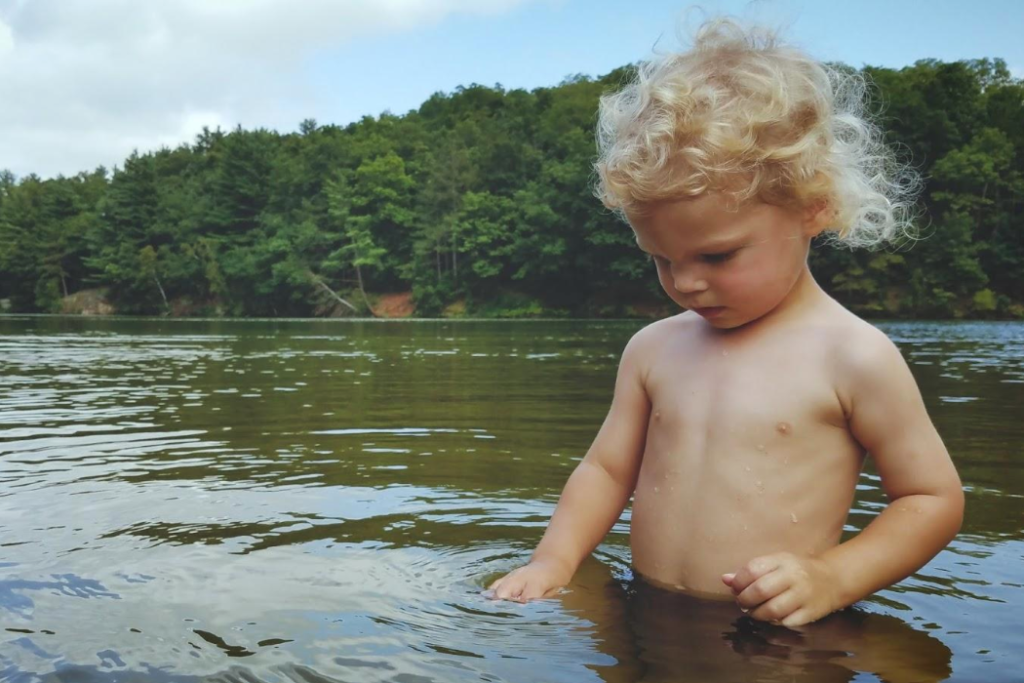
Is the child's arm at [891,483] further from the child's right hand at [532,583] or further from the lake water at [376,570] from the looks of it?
the child's right hand at [532,583]

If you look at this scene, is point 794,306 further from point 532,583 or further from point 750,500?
point 532,583

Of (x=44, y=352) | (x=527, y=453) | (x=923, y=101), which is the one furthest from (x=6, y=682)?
(x=923, y=101)

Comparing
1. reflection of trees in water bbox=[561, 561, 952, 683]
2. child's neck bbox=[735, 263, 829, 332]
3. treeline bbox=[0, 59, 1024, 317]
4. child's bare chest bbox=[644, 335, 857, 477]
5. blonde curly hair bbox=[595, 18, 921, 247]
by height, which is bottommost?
reflection of trees in water bbox=[561, 561, 952, 683]

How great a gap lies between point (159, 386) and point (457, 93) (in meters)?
89.0

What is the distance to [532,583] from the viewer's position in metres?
2.37

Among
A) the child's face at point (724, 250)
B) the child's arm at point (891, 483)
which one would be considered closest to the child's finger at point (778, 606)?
the child's arm at point (891, 483)

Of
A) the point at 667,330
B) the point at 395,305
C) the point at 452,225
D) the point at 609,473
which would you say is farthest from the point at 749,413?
the point at 395,305

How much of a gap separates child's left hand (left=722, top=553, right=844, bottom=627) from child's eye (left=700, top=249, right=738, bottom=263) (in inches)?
27.1

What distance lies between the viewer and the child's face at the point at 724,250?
2.16 metres

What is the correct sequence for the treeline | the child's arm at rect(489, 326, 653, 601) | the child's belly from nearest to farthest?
1. the child's belly
2. the child's arm at rect(489, 326, 653, 601)
3. the treeline

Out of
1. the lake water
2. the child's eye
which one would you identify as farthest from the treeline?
the child's eye

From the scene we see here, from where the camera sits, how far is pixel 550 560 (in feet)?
8.13

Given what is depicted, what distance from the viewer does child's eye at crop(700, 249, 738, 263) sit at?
7.24 ft

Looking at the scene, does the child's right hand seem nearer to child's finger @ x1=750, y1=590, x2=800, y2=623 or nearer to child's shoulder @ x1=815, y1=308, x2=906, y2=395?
child's finger @ x1=750, y1=590, x2=800, y2=623
